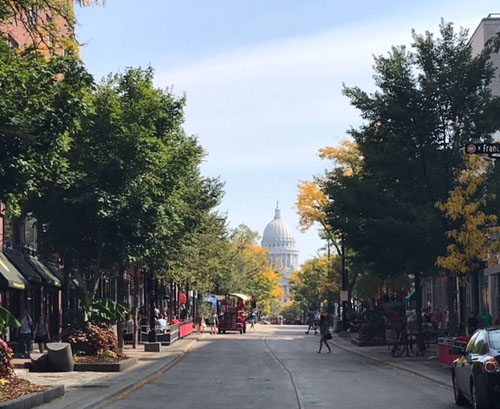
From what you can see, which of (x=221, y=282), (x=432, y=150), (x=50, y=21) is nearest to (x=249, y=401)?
(x=50, y=21)

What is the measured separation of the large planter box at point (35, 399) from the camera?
1606 centimetres

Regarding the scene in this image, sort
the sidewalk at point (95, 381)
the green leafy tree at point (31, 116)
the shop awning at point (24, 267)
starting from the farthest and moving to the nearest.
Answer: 1. the shop awning at point (24, 267)
2. the sidewalk at point (95, 381)
3. the green leafy tree at point (31, 116)

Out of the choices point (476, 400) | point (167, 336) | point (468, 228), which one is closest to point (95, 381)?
point (476, 400)

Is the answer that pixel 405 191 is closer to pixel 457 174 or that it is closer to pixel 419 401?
pixel 457 174

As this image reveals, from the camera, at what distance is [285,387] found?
74.9 feet

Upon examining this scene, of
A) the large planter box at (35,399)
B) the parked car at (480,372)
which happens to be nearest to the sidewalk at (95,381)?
the large planter box at (35,399)

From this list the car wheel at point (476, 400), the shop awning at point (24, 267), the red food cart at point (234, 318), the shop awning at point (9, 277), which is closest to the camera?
the car wheel at point (476, 400)

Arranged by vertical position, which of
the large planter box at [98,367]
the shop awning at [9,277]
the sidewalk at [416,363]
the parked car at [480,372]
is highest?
the shop awning at [9,277]

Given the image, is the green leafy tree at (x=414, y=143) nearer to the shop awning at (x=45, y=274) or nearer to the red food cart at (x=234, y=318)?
the shop awning at (x=45, y=274)

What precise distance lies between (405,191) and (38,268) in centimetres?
1766

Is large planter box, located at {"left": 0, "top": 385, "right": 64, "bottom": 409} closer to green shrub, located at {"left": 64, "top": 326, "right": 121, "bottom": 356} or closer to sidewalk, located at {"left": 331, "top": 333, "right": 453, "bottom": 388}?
sidewalk, located at {"left": 331, "top": 333, "right": 453, "bottom": 388}

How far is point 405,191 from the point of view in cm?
3772

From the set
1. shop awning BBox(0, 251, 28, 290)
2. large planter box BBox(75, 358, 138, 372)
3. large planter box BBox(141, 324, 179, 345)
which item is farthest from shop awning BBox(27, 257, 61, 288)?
large planter box BBox(75, 358, 138, 372)

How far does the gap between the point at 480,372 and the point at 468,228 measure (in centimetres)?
1621
